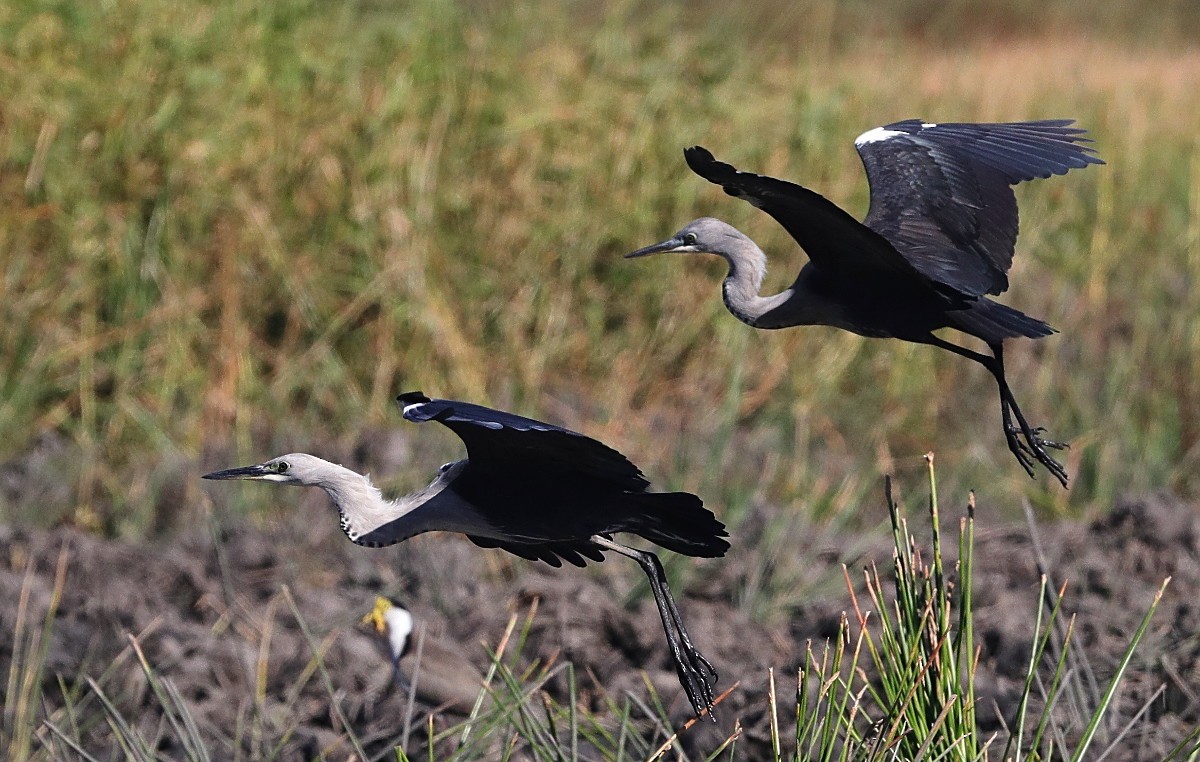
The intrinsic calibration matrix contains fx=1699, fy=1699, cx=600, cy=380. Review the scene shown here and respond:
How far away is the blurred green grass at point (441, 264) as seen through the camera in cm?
642

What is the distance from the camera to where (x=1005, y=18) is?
16891 mm

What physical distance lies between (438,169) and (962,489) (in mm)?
2637

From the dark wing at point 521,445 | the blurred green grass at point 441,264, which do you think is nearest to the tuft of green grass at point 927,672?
the dark wing at point 521,445

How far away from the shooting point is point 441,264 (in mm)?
6988

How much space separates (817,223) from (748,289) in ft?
0.53

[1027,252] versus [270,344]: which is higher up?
[1027,252]

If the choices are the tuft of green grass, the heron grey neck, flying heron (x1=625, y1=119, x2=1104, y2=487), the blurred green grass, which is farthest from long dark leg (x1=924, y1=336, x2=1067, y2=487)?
the blurred green grass

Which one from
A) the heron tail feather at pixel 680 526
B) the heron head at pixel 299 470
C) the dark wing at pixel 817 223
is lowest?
the heron tail feather at pixel 680 526

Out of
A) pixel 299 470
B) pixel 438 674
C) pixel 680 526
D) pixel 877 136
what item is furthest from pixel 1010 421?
pixel 438 674

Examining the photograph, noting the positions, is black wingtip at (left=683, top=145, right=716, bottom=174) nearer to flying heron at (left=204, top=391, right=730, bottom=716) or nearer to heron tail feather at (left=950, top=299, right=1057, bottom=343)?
flying heron at (left=204, top=391, right=730, bottom=716)

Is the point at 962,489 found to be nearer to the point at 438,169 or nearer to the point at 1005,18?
the point at 438,169

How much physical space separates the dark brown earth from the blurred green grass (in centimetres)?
78

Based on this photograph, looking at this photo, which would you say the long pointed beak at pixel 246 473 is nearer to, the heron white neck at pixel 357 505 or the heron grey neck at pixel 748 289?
the heron white neck at pixel 357 505

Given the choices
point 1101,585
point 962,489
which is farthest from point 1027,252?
point 1101,585
